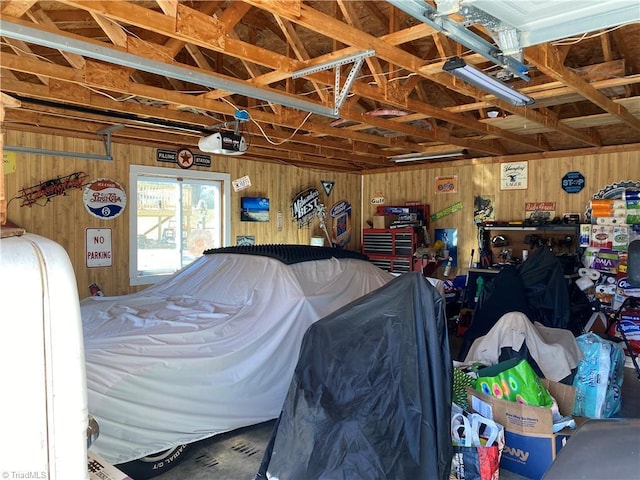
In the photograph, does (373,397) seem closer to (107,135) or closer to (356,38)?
(356,38)

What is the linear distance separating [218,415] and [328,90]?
3.00m

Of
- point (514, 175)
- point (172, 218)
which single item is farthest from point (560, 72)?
point (172, 218)

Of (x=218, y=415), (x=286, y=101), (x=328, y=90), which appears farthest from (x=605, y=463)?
(x=328, y=90)

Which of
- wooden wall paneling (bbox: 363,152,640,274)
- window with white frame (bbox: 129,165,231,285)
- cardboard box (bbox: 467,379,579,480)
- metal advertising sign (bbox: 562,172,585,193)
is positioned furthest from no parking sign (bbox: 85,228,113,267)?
metal advertising sign (bbox: 562,172,585,193)

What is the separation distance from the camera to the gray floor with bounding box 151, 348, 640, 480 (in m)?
2.91

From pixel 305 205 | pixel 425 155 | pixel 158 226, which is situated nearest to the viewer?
pixel 158 226

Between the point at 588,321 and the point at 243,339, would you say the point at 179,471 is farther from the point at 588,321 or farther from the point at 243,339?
the point at 588,321

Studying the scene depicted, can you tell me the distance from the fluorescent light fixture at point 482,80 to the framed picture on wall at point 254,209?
15.1 feet

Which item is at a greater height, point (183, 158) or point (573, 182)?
point (183, 158)

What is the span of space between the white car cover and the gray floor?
0.23 meters

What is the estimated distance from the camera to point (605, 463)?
1388 mm

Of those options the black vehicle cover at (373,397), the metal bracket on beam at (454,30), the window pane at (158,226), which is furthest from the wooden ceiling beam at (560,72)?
the window pane at (158,226)

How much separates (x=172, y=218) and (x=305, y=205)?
2.52m

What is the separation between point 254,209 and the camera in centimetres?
757
